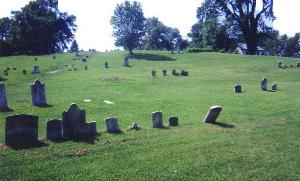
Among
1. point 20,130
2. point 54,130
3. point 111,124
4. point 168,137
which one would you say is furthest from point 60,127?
point 168,137

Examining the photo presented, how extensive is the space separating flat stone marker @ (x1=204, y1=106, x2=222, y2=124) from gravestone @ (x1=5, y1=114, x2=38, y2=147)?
9.61 metres

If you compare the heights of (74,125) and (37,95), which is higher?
(37,95)

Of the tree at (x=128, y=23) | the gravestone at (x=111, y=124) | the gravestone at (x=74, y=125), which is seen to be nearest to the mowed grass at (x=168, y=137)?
the gravestone at (x=111, y=124)

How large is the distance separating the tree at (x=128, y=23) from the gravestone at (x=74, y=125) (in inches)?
2468

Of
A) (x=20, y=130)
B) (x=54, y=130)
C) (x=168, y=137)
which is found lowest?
(x=168, y=137)

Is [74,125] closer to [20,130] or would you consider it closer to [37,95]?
[20,130]

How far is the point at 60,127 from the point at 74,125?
2.30 feet

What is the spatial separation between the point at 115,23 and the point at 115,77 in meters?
36.9

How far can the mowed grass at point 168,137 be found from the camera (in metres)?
13.9

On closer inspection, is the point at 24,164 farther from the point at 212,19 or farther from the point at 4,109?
the point at 212,19

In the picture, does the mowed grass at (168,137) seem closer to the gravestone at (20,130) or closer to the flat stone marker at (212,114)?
the flat stone marker at (212,114)

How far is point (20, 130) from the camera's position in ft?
53.6

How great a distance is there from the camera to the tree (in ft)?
261

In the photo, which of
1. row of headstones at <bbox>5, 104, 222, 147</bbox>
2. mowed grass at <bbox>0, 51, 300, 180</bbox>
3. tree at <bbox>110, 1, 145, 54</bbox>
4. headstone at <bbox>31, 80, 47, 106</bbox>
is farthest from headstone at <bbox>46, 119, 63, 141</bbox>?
tree at <bbox>110, 1, 145, 54</bbox>
